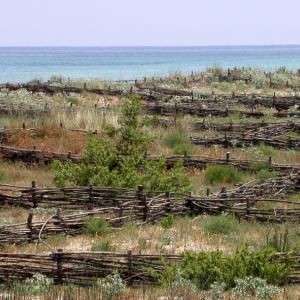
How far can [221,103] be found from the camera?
28281 mm

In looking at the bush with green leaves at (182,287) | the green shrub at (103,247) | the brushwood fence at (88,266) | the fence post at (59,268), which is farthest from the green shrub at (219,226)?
the bush with green leaves at (182,287)

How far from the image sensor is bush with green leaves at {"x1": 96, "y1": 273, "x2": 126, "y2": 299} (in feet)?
23.3

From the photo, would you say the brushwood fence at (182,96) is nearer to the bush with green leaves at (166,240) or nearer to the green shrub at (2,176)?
the green shrub at (2,176)

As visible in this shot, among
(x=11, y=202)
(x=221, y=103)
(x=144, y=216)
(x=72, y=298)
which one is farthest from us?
(x=221, y=103)

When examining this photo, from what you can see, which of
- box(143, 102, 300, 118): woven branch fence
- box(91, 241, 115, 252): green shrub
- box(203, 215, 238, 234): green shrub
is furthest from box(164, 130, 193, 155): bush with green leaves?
box(91, 241, 115, 252): green shrub

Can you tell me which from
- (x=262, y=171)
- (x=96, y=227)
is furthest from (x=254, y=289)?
(x=262, y=171)

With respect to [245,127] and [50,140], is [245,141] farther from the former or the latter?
[50,140]

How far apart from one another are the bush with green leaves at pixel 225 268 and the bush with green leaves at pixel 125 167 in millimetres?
4531

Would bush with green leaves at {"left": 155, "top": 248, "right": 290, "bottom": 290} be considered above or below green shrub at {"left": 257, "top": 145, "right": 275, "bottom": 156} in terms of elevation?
above

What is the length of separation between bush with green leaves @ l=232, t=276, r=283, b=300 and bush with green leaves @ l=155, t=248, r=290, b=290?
0.22 m

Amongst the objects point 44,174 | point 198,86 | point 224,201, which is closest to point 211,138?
point 44,174

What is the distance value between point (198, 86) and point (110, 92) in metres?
7.80

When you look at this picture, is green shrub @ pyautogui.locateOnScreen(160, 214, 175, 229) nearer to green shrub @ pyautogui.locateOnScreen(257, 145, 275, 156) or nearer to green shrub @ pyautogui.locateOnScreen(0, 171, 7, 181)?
green shrub @ pyautogui.locateOnScreen(0, 171, 7, 181)

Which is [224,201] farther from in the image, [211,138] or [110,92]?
[110,92]
